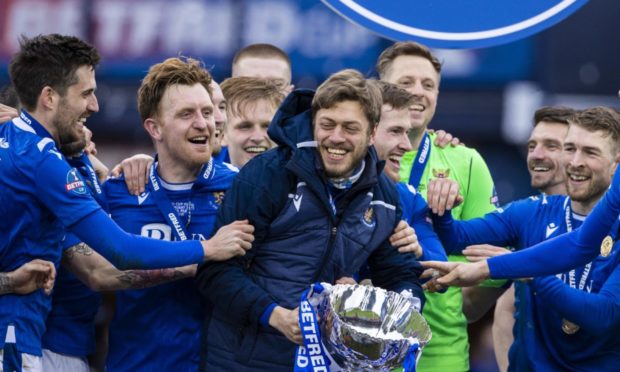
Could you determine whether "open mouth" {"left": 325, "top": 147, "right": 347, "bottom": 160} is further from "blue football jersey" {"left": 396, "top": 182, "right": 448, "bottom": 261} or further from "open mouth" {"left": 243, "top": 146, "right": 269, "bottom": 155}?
"open mouth" {"left": 243, "top": 146, "right": 269, "bottom": 155}

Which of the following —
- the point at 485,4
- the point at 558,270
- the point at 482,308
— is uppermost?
the point at 485,4

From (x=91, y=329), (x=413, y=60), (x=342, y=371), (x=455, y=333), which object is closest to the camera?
(x=342, y=371)

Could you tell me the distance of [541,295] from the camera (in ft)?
21.0

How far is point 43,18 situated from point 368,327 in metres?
8.87

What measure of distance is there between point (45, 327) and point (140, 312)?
0.41 metres

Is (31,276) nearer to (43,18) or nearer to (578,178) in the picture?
(578,178)

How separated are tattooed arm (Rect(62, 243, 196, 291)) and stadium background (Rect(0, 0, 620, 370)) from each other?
6.61m

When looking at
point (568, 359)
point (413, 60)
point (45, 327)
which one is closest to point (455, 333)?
point (568, 359)

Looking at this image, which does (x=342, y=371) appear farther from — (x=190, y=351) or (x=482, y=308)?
(x=482, y=308)

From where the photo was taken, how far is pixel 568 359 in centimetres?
654

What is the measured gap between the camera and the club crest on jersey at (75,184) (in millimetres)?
5469

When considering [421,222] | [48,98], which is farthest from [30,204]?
[421,222]

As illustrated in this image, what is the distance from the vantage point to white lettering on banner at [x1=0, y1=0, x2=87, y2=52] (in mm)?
13234

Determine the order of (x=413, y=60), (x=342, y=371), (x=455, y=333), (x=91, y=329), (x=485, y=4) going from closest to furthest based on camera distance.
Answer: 1. (x=342, y=371)
2. (x=485, y=4)
3. (x=91, y=329)
4. (x=455, y=333)
5. (x=413, y=60)
